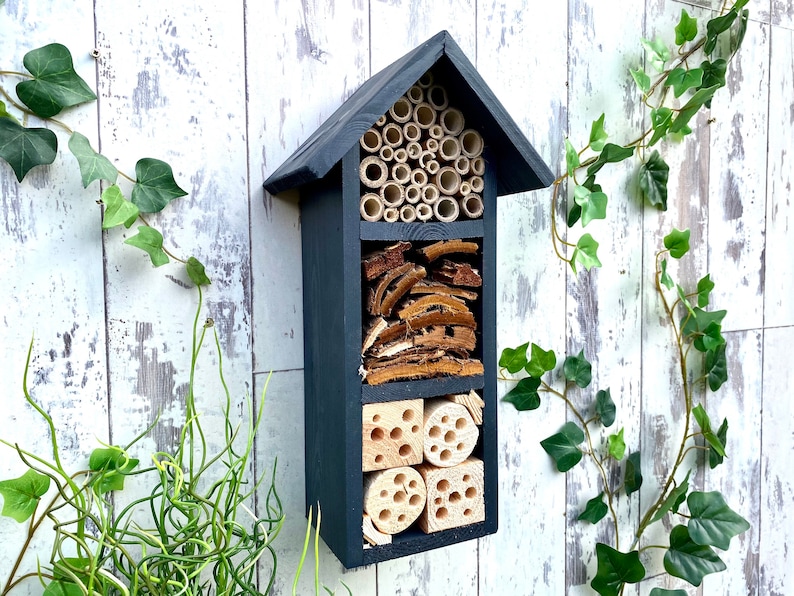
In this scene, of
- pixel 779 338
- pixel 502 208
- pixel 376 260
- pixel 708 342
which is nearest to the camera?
pixel 376 260

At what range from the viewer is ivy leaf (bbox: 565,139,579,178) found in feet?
2.95

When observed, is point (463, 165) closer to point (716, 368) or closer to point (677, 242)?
point (677, 242)

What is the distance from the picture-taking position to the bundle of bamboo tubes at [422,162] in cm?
69

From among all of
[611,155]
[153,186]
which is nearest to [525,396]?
[611,155]

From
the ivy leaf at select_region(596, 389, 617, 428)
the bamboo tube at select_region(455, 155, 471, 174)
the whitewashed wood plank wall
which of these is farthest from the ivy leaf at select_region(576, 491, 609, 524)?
the bamboo tube at select_region(455, 155, 471, 174)

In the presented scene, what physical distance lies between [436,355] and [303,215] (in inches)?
9.7

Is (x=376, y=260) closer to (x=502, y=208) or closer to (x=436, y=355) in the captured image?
(x=436, y=355)

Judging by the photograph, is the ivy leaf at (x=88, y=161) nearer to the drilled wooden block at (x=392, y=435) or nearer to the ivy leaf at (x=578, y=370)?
the drilled wooden block at (x=392, y=435)

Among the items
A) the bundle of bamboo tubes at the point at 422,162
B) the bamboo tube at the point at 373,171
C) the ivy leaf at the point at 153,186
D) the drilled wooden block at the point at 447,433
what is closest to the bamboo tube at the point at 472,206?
the bundle of bamboo tubes at the point at 422,162

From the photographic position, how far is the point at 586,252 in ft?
3.08

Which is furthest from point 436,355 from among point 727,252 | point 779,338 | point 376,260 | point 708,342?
point 779,338

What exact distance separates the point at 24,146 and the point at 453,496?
0.61m

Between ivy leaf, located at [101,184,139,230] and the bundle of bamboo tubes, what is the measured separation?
25cm

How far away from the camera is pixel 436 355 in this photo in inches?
28.6
